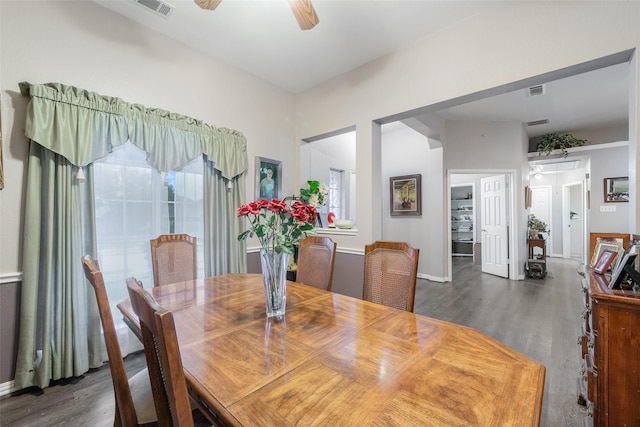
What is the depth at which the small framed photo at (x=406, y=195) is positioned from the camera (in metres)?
5.20

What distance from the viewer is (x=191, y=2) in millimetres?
2148

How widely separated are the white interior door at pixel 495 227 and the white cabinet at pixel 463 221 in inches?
86.9

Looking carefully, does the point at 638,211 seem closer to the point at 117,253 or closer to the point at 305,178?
the point at 305,178

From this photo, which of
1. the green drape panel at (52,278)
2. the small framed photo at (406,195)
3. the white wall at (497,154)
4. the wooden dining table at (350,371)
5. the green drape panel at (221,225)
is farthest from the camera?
the small framed photo at (406,195)

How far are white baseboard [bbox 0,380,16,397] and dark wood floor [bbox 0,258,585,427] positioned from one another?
0.14ft

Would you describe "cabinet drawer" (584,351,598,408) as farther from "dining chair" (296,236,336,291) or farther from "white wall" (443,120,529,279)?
"white wall" (443,120,529,279)

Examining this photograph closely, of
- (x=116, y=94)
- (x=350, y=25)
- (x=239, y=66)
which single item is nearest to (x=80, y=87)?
(x=116, y=94)

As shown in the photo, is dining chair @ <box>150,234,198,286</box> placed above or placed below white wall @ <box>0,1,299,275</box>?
below

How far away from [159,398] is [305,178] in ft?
10.3

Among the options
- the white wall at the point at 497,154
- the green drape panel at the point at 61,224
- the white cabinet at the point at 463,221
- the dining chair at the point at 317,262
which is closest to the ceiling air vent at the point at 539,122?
the white wall at the point at 497,154

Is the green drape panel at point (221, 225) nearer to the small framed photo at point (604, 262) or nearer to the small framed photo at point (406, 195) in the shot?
the small framed photo at point (604, 262)

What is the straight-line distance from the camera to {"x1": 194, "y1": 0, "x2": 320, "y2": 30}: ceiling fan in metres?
1.68

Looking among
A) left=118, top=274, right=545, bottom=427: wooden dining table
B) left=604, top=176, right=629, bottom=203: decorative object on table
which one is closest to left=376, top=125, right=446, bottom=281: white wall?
left=604, top=176, right=629, bottom=203: decorative object on table

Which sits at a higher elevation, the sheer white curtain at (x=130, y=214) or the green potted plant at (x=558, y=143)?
the green potted plant at (x=558, y=143)
